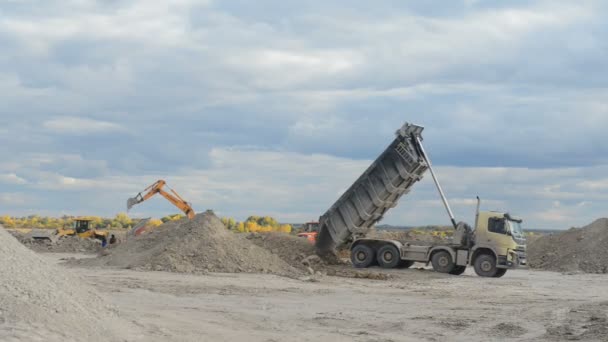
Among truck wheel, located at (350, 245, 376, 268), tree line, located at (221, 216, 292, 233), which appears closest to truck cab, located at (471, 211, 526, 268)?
truck wheel, located at (350, 245, 376, 268)

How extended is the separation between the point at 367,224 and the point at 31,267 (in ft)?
68.1

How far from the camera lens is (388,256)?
107 feet

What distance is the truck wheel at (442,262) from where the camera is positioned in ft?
104

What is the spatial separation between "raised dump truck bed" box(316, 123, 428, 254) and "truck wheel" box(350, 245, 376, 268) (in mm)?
877

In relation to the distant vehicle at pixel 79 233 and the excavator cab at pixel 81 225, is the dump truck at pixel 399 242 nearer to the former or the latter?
the distant vehicle at pixel 79 233

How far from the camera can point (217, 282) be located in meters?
24.3

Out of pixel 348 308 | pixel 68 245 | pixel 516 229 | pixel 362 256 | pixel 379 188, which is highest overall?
pixel 379 188

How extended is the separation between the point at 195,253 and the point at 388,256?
865 cm

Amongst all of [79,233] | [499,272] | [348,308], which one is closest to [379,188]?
[499,272]

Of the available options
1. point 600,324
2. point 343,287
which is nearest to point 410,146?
point 343,287

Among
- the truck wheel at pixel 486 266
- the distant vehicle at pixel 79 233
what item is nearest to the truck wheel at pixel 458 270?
the truck wheel at pixel 486 266

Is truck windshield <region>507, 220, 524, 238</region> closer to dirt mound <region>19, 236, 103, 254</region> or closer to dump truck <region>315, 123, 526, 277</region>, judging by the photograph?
dump truck <region>315, 123, 526, 277</region>

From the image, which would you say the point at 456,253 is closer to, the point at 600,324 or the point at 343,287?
the point at 343,287

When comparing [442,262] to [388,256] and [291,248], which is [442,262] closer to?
[388,256]
